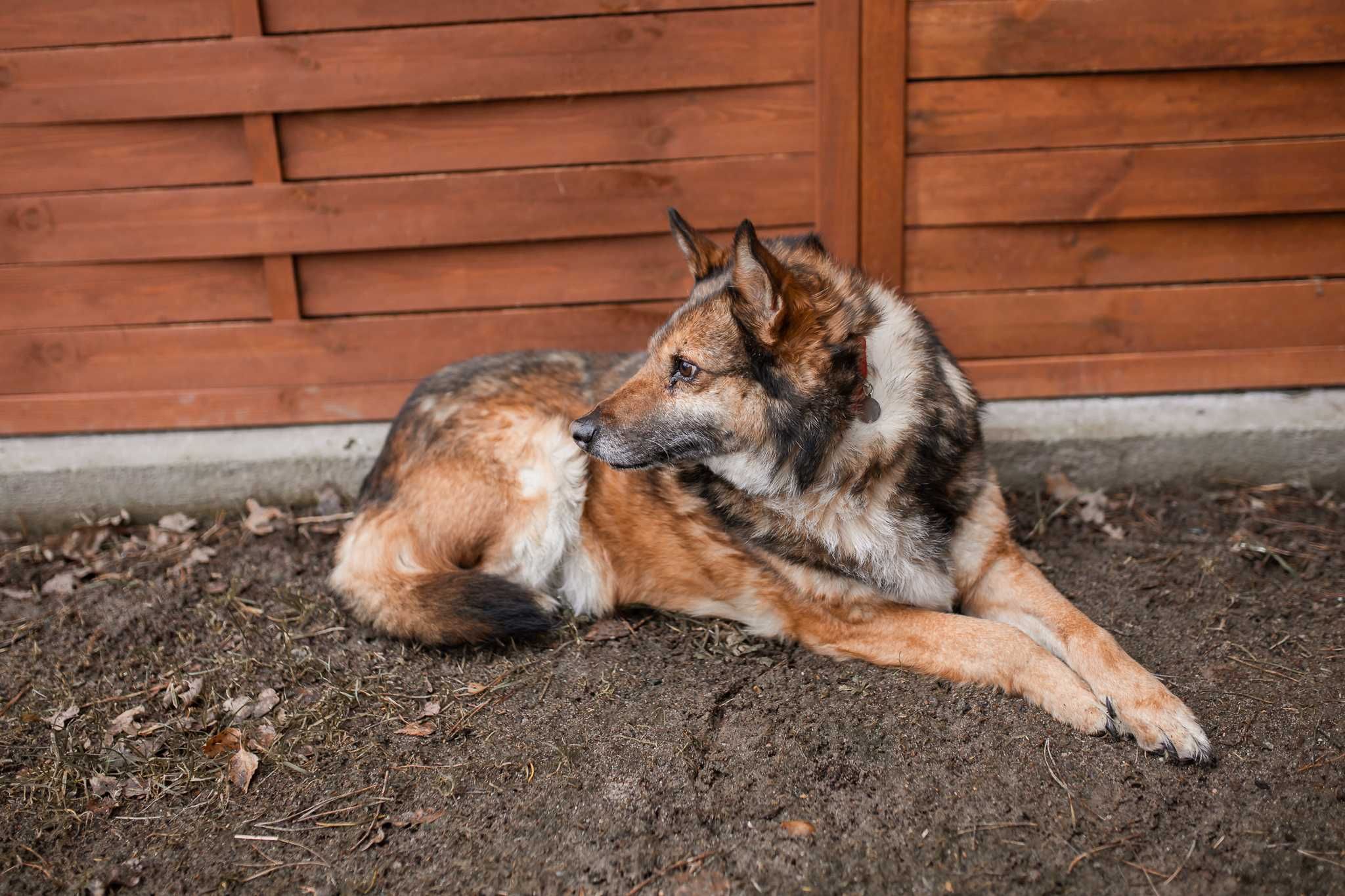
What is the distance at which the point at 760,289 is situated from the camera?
293cm

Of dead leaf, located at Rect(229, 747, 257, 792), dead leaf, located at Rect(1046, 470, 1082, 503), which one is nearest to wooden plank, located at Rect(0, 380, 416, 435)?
dead leaf, located at Rect(229, 747, 257, 792)

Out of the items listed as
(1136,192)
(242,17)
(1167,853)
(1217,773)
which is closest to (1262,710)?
(1217,773)

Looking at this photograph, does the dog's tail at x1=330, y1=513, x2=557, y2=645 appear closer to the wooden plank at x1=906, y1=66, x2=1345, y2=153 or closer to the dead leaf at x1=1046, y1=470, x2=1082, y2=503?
the dead leaf at x1=1046, y1=470, x2=1082, y2=503

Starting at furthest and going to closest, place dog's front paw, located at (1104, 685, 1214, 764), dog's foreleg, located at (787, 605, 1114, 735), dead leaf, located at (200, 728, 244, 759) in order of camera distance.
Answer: dead leaf, located at (200, 728, 244, 759), dog's foreleg, located at (787, 605, 1114, 735), dog's front paw, located at (1104, 685, 1214, 764)

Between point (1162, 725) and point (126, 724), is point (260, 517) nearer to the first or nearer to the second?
point (126, 724)

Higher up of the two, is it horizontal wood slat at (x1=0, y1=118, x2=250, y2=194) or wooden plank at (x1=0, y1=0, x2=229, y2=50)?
wooden plank at (x1=0, y1=0, x2=229, y2=50)

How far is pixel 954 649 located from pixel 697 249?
5.65ft

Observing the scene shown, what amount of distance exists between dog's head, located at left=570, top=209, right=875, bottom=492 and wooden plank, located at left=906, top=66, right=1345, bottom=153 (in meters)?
1.38

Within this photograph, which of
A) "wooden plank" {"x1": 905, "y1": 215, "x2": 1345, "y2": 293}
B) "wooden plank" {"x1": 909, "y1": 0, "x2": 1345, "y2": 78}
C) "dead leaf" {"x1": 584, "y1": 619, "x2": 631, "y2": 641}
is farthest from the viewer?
"wooden plank" {"x1": 905, "y1": 215, "x2": 1345, "y2": 293}

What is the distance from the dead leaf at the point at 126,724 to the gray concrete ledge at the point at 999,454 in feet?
5.37

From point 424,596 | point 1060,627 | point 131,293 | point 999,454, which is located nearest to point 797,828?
point 1060,627

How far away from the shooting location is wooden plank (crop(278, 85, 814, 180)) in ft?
14.0

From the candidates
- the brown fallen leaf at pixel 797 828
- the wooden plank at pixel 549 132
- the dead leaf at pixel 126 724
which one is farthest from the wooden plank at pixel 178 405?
the brown fallen leaf at pixel 797 828

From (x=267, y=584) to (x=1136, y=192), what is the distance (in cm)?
444
